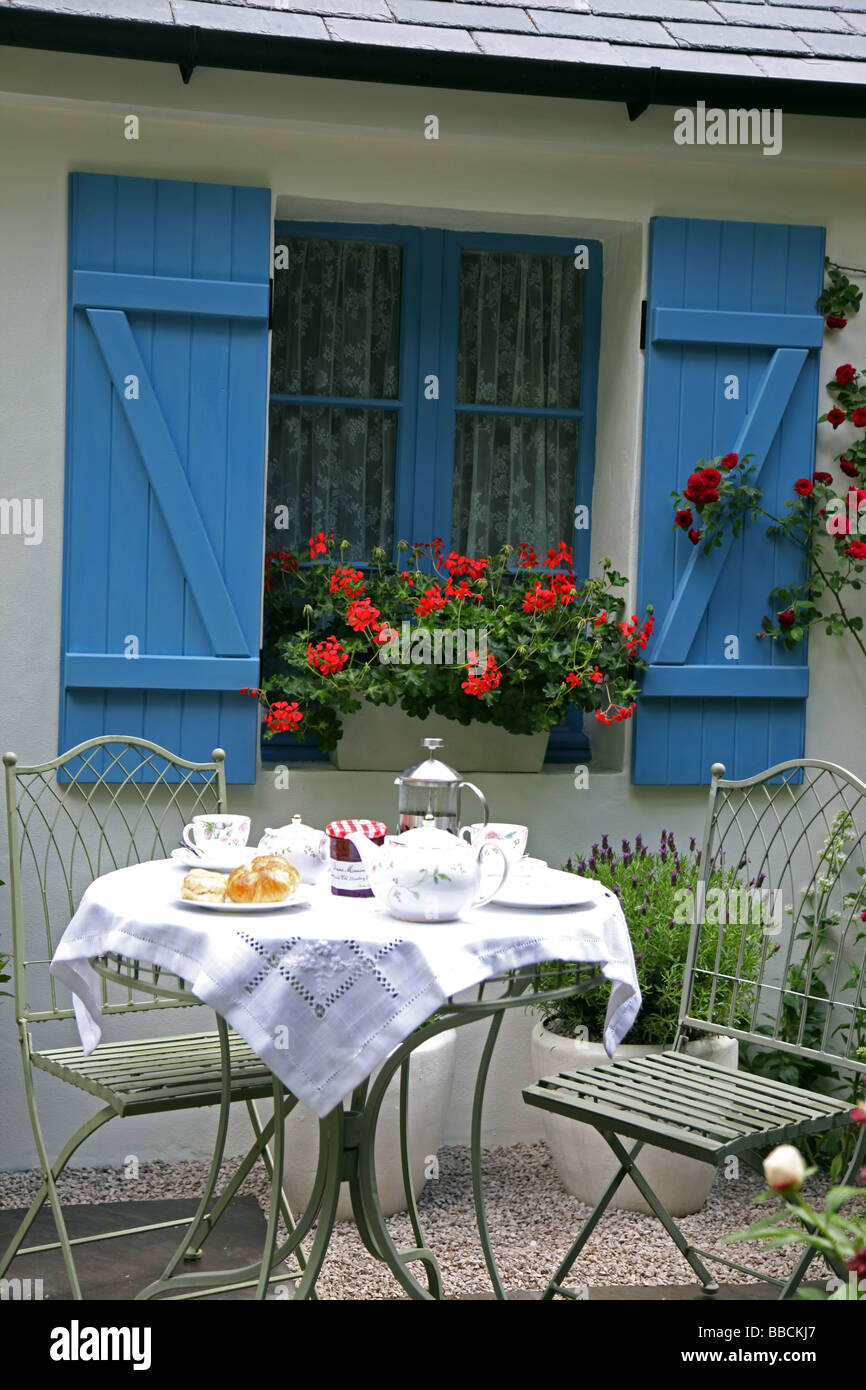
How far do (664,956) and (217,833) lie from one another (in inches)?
64.8

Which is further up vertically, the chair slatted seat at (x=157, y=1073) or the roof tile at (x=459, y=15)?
the roof tile at (x=459, y=15)

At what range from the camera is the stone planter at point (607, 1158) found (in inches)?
158

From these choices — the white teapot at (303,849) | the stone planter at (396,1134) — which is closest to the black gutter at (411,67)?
the white teapot at (303,849)

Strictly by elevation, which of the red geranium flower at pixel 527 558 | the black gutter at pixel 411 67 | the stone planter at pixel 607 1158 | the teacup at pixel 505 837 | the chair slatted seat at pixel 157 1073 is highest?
the black gutter at pixel 411 67

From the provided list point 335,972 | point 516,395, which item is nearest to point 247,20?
point 516,395

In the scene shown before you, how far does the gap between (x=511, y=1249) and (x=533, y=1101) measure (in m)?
1.04

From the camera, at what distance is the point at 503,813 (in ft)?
15.1

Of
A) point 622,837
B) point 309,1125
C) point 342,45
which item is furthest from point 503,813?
point 342,45

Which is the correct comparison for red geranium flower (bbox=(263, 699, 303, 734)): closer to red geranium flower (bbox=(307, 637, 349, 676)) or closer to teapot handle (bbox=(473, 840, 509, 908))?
red geranium flower (bbox=(307, 637, 349, 676))

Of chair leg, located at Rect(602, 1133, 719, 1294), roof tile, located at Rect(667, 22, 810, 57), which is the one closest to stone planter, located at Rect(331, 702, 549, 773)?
chair leg, located at Rect(602, 1133, 719, 1294)

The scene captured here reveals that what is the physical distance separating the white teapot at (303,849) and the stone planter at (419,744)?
159 cm

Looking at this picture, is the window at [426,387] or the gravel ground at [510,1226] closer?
the gravel ground at [510,1226]

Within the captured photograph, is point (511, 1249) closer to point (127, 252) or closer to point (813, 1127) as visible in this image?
point (813, 1127)

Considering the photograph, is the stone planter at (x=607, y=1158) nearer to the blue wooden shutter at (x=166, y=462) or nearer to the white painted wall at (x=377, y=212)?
the white painted wall at (x=377, y=212)
